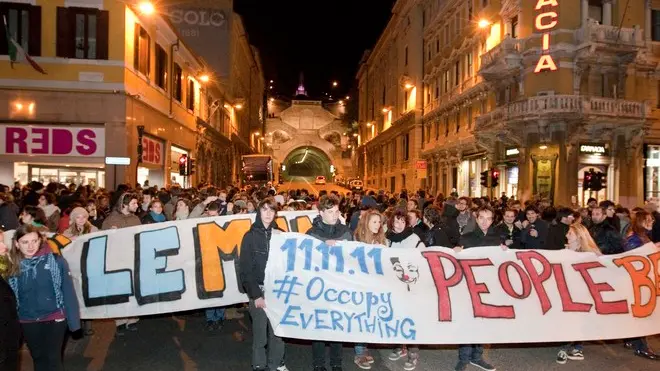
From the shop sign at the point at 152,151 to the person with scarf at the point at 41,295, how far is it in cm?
1721

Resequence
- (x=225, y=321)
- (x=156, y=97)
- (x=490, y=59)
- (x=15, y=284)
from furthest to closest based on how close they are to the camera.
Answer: (x=490, y=59)
(x=156, y=97)
(x=225, y=321)
(x=15, y=284)

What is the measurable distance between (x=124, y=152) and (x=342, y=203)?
826 cm

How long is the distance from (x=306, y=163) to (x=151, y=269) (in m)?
112

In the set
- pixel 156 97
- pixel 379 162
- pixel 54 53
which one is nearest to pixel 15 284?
pixel 54 53

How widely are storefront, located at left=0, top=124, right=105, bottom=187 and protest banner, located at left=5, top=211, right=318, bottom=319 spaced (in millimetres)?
13073

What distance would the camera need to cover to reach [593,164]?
27.1 m

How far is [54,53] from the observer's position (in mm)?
18797

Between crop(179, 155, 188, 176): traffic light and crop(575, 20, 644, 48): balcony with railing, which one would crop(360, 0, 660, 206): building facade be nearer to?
crop(575, 20, 644, 48): balcony with railing

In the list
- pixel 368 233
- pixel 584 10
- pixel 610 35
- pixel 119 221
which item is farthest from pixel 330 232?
pixel 610 35

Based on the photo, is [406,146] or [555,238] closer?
[555,238]

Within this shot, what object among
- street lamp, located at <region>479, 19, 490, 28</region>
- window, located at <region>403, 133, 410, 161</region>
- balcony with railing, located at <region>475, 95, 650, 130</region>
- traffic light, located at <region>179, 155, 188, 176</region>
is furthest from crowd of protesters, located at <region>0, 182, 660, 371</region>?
window, located at <region>403, 133, 410, 161</region>

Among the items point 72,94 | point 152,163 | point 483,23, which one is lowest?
point 152,163

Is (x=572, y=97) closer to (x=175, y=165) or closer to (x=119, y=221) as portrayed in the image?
(x=175, y=165)

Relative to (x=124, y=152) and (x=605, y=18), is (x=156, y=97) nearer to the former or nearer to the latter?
(x=124, y=152)
